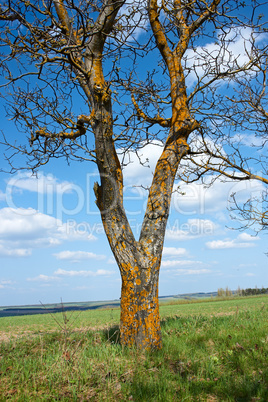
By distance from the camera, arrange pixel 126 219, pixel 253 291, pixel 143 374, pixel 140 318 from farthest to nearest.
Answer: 1. pixel 253 291
2. pixel 126 219
3. pixel 140 318
4. pixel 143 374

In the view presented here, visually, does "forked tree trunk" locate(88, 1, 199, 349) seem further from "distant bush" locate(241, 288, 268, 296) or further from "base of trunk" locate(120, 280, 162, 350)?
"distant bush" locate(241, 288, 268, 296)

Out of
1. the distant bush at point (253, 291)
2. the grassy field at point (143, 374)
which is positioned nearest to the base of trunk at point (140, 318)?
the grassy field at point (143, 374)

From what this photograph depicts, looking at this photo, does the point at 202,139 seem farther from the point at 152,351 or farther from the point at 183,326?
the point at 152,351

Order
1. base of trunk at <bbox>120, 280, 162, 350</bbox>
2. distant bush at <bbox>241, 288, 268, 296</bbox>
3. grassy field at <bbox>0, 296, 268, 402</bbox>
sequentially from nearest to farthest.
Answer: grassy field at <bbox>0, 296, 268, 402</bbox>
base of trunk at <bbox>120, 280, 162, 350</bbox>
distant bush at <bbox>241, 288, 268, 296</bbox>

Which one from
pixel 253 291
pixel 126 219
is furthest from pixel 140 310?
pixel 253 291

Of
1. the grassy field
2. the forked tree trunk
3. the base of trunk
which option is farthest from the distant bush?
A: the base of trunk

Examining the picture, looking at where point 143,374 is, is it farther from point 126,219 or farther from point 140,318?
point 126,219

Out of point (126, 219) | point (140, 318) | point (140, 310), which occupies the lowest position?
point (140, 318)

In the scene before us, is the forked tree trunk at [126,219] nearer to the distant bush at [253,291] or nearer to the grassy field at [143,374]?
the grassy field at [143,374]

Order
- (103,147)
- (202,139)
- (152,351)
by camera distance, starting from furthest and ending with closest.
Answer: (202,139), (103,147), (152,351)

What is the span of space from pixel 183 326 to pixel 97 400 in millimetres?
4077

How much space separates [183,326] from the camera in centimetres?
696

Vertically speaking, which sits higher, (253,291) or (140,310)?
(140,310)

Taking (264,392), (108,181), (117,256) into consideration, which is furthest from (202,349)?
(108,181)
